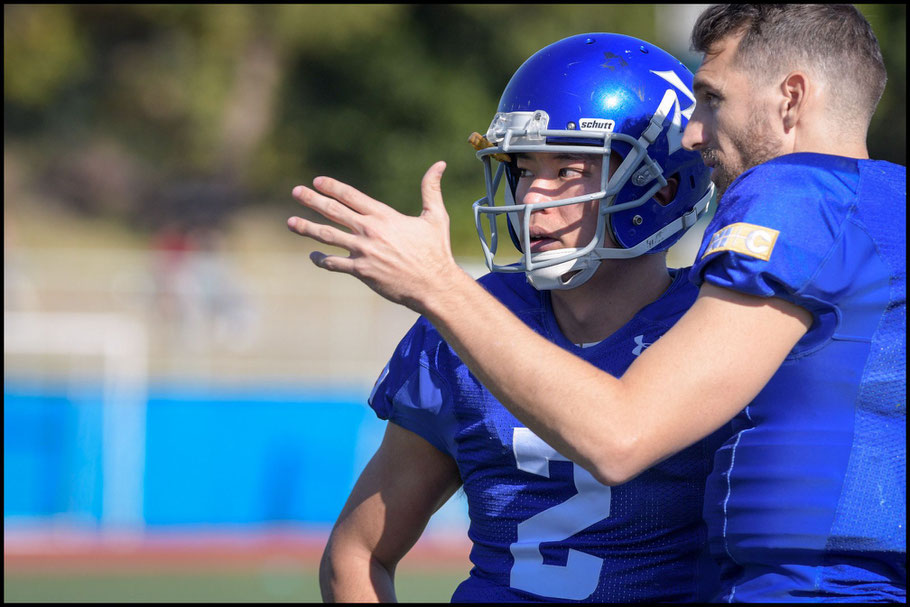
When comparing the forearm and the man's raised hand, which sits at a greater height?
the man's raised hand

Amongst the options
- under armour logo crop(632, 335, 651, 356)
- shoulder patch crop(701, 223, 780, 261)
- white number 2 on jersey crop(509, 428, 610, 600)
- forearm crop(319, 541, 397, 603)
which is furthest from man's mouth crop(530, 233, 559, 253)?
forearm crop(319, 541, 397, 603)

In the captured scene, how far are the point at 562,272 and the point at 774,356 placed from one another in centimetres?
70

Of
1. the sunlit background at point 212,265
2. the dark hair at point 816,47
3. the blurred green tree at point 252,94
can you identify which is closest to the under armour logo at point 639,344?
the dark hair at point 816,47

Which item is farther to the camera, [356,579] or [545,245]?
[356,579]

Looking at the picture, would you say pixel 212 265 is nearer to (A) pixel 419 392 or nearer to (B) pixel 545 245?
(A) pixel 419 392

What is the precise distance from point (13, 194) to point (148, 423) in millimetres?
13593

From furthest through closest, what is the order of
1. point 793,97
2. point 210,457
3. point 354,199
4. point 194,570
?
point 210,457
point 194,570
point 793,97
point 354,199

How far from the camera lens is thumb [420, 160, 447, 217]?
1788mm

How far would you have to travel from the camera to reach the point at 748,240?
165cm

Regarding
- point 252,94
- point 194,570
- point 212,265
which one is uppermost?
point 252,94

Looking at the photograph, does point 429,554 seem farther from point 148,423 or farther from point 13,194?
point 13,194

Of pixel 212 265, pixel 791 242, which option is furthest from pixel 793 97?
pixel 212 265

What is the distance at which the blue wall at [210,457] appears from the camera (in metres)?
8.26

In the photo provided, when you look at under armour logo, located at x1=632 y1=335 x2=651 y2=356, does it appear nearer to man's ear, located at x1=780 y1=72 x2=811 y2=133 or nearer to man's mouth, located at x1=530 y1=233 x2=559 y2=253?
man's mouth, located at x1=530 y1=233 x2=559 y2=253
